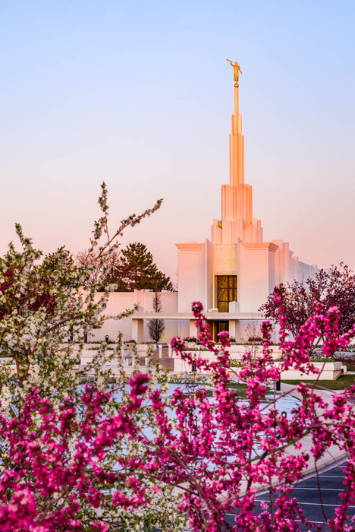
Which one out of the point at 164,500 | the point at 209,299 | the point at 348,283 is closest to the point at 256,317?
the point at 209,299


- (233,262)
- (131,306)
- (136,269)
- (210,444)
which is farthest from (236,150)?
(210,444)

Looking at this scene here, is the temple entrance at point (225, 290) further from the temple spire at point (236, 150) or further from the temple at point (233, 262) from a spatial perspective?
Answer: the temple spire at point (236, 150)

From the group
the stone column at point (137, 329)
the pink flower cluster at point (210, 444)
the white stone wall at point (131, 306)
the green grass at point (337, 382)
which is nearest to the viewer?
the pink flower cluster at point (210, 444)

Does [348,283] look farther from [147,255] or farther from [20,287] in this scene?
[147,255]

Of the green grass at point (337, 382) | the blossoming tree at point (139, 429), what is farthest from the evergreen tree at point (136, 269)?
the blossoming tree at point (139, 429)

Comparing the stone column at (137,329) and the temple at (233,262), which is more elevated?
the temple at (233,262)

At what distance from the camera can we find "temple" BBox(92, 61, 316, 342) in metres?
51.0

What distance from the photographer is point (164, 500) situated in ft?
24.8

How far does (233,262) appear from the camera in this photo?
5259cm

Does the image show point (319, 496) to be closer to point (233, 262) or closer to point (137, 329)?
point (137, 329)

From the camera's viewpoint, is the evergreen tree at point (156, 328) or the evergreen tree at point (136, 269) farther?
the evergreen tree at point (136, 269)

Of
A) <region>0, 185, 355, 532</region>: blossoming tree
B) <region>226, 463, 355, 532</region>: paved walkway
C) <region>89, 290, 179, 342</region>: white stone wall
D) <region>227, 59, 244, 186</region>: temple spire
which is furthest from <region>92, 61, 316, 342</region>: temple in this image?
<region>0, 185, 355, 532</region>: blossoming tree

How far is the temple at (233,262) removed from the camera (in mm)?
51022

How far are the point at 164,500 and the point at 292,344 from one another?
121 inches
